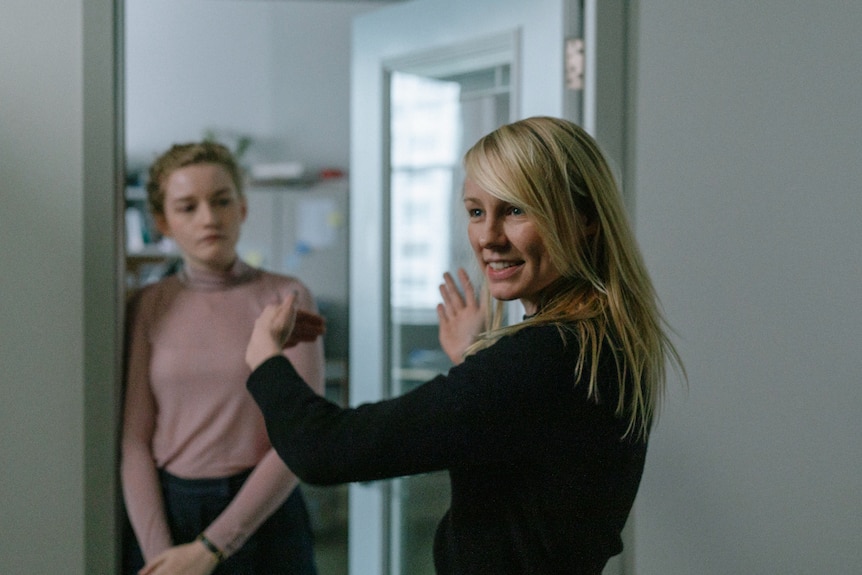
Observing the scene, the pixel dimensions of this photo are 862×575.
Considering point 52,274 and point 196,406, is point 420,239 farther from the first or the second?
point 52,274

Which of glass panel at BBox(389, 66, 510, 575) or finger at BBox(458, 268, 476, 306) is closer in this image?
finger at BBox(458, 268, 476, 306)

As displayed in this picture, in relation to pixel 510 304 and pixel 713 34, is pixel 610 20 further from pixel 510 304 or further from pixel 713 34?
pixel 510 304

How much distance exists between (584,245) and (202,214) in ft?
2.69

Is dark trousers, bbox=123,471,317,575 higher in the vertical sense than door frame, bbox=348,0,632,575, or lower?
lower

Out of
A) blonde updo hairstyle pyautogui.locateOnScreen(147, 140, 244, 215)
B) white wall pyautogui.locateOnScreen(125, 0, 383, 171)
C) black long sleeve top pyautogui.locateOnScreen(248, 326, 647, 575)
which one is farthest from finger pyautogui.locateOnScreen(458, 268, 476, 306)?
white wall pyautogui.locateOnScreen(125, 0, 383, 171)

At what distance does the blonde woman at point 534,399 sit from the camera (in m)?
0.85

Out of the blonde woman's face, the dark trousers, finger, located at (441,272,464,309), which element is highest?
the blonde woman's face

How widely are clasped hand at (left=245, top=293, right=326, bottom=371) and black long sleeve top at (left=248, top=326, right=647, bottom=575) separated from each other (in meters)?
0.10

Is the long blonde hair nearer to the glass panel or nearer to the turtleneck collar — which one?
the turtleneck collar

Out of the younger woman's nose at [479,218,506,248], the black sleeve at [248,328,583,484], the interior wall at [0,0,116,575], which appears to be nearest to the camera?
the black sleeve at [248,328,583,484]

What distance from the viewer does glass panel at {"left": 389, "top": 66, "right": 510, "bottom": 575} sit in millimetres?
1824

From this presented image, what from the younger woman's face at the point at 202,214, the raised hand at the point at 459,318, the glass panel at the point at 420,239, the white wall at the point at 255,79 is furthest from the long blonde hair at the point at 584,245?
the white wall at the point at 255,79

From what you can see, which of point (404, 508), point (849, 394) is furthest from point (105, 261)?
point (849, 394)

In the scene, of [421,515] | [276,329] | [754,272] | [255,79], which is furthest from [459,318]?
[255,79]
